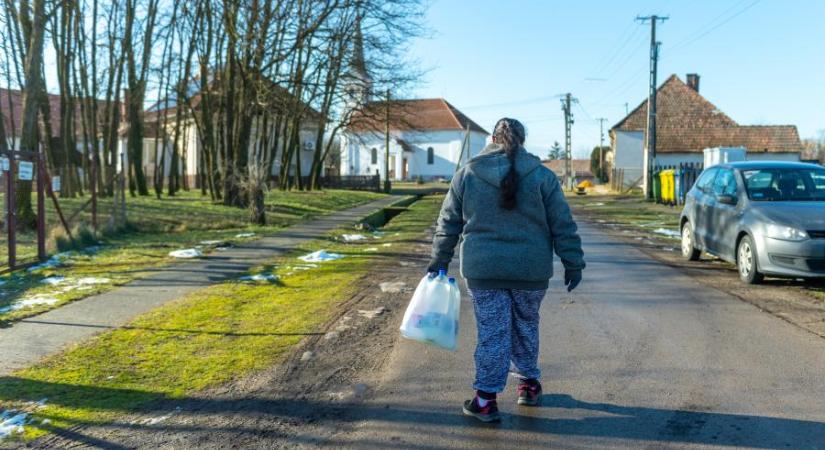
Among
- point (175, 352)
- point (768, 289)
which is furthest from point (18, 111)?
point (768, 289)

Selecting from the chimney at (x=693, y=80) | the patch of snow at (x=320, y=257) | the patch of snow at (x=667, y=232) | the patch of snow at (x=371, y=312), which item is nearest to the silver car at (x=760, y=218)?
the patch of snow at (x=667, y=232)

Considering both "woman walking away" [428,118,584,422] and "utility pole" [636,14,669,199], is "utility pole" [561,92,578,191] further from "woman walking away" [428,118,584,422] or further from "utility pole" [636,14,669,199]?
"woman walking away" [428,118,584,422]

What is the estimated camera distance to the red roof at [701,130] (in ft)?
173

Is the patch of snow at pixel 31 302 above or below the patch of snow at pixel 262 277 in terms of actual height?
below

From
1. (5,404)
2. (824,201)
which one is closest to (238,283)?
(5,404)

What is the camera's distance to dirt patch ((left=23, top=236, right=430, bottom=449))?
4.31 metres

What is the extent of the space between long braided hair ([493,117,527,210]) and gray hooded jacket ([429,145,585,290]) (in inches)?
1.2

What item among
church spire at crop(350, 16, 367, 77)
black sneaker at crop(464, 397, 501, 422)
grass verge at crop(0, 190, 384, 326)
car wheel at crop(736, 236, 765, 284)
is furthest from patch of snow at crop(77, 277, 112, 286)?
church spire at crop(350, 16, 367, 77)

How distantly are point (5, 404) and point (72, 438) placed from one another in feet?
3.07

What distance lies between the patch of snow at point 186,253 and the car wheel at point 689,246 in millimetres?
8302

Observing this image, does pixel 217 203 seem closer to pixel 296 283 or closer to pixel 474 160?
pixel 296 283

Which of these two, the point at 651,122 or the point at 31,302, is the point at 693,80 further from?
the point at 31,302

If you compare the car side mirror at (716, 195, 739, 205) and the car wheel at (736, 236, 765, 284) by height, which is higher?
the car side mirror at (716, 195, 739, 205)

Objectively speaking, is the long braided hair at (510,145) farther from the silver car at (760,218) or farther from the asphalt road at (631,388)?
the silver car at (760,218)
